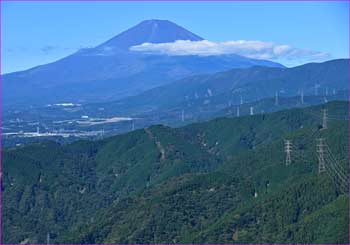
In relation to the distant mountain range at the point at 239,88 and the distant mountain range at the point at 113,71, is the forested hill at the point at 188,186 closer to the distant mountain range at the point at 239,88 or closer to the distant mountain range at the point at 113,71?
the distant mountain range at the point at 239,88

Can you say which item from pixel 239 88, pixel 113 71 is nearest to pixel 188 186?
pixel 239 88

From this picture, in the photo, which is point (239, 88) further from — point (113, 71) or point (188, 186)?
point (188, 186)

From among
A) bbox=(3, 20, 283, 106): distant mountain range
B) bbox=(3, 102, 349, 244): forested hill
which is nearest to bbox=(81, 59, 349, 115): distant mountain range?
bbox=(3, 20, 283, 106): distant mountain range

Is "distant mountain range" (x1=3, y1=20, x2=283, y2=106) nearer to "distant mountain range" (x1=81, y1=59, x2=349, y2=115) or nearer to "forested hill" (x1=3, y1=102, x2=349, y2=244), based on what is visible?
"distant mountain range" (x1=81, y1=59, x2=349, y2=115)

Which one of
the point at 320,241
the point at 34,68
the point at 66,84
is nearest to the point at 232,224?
the point at 320,241

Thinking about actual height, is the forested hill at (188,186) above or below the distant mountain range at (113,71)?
below

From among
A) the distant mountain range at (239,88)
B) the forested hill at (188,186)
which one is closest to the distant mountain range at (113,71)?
the distant mountain range at (239,88)
